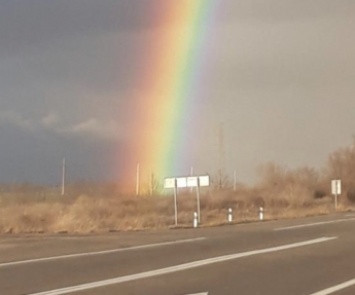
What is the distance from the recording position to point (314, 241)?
84.8 ft

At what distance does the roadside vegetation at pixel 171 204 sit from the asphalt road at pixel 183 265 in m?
11.6

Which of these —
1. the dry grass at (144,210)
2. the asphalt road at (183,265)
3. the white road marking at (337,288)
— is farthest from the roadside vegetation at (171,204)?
the white road marking at (337,288)

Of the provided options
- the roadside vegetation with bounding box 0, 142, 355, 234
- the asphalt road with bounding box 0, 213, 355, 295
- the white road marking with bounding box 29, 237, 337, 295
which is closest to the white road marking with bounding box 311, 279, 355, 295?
the asphalt road with bounding box 0, 213, 355, 295

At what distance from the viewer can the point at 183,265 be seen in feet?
60.1

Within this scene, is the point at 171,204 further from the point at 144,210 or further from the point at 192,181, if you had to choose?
the point at 192,181

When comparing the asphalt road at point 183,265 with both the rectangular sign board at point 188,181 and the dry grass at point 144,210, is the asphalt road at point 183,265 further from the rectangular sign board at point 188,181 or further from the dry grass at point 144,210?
the rectangular sign board at point 188,181

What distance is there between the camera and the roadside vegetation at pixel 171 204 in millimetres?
41500

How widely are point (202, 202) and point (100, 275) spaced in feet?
182

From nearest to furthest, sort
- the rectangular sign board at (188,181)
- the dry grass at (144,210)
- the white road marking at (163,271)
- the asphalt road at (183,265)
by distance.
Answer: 1. the white road marking at (163,271)
2. the asphalt road at (183,265)
3. the dry grass at (144,210)
4. the rectangular sign board at (188,181)

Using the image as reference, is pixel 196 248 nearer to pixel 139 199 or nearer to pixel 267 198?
pixel 139 199

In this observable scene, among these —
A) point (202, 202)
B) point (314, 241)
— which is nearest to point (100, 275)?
point (314, 241)

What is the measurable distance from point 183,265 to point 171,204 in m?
50.7

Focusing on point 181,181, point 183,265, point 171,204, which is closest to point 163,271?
point 183,265

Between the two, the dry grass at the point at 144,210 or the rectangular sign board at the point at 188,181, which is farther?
the rectangular sign board at the point at 188,181
